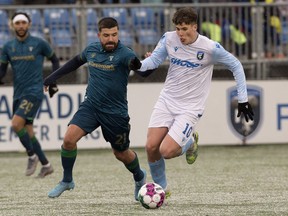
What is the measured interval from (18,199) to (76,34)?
7196 mm

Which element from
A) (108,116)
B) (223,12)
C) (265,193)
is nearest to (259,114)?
(223,12)

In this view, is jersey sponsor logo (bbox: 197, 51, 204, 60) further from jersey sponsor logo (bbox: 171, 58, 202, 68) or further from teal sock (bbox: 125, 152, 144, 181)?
teal sock (bbox: 125, 152, 144, 181)

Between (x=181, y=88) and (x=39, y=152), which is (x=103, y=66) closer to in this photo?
(x=181, y=88)

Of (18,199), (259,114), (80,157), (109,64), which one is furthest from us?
(259,114)

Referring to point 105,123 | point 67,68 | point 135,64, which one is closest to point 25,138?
point 67,68

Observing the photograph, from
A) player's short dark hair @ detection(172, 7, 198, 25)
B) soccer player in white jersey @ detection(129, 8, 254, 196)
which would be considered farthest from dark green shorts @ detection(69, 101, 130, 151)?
player's short dark hair @ detection(172, 7, 198, 25)

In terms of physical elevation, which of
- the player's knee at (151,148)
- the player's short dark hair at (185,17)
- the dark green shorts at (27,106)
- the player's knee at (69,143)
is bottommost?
the dark green shorts at (27,106)

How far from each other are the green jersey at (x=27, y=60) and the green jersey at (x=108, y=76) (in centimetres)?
375

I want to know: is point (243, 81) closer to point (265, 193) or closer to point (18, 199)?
point (265, 193)

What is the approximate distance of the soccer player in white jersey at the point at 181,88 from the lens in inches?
376

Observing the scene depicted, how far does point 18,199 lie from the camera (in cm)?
1015

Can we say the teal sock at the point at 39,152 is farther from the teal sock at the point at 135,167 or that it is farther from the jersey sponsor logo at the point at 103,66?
the jersey sponsor logo at the point at 103,66

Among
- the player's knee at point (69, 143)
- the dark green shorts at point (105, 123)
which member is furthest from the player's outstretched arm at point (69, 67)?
the player's knee at point (69, 143)

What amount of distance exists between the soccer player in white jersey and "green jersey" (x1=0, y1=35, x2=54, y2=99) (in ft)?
12.7
